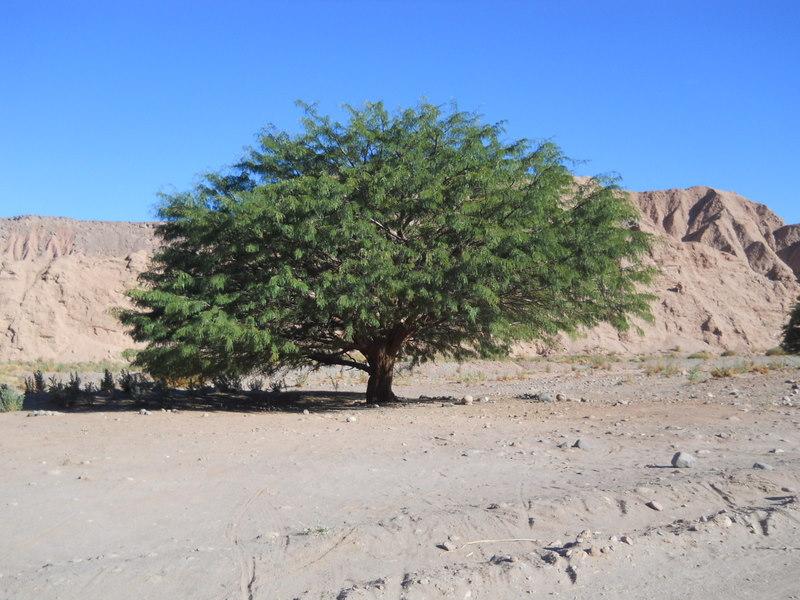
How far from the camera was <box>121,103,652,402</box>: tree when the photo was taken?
50.4 ft

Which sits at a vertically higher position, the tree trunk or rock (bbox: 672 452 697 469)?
the tree trunk

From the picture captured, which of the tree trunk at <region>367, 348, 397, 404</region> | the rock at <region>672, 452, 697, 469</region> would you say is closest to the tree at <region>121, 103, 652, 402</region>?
the tree trunk at <region>367, 348, 397, 404</region>

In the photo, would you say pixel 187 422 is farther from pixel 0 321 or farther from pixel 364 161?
pixel 0 321

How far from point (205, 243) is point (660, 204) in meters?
91.8

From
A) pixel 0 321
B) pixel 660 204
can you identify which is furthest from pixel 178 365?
pixel 660 204

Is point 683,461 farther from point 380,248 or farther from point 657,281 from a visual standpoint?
point 657,281

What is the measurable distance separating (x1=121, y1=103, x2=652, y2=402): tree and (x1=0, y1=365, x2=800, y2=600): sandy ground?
122 inches

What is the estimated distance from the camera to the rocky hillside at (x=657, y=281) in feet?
175

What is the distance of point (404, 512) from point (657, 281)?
31.4 meters

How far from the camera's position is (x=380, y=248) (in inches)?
614

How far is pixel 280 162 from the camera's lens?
17.4 metres

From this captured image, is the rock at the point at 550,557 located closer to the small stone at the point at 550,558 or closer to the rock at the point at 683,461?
the small stone at the point at 550,558

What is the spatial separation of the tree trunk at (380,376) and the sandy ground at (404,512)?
5.63m

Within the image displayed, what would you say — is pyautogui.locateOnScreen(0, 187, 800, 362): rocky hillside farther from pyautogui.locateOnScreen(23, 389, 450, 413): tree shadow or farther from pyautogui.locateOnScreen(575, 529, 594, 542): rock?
pyautogui.locateOnScreen(575, 529, 594, 542): rock
